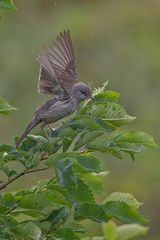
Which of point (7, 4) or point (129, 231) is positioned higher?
point (7, 4)

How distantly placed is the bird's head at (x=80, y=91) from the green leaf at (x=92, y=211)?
2.97ft

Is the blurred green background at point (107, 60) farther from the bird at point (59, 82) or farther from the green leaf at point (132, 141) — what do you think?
the green leaf at point (132, 141)

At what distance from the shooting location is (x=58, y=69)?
4.26m

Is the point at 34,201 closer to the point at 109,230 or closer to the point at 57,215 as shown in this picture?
the point at 57,215

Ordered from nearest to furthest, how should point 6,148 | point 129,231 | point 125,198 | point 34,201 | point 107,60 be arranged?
point 129,231 → point 34,201 → point 6,148 → point 125,198 → point 107,60

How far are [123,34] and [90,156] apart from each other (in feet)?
43.9

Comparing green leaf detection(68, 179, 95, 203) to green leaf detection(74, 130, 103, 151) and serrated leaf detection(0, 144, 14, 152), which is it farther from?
serrated leaf detection(0, 144, 14, 152)

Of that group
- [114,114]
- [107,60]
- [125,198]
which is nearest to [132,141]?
[114,114]

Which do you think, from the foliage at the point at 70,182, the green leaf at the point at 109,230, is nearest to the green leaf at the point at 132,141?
the foliage at the point at 70,182

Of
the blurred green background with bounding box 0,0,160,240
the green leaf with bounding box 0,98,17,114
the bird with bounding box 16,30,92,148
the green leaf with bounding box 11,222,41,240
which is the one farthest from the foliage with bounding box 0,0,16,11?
the blurred green background with bounding box 0,0,160,240

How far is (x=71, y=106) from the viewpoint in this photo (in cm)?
427

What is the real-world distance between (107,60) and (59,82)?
11.1 m

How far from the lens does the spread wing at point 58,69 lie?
13.8ft

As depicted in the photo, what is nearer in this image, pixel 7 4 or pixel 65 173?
pixel 65 173
